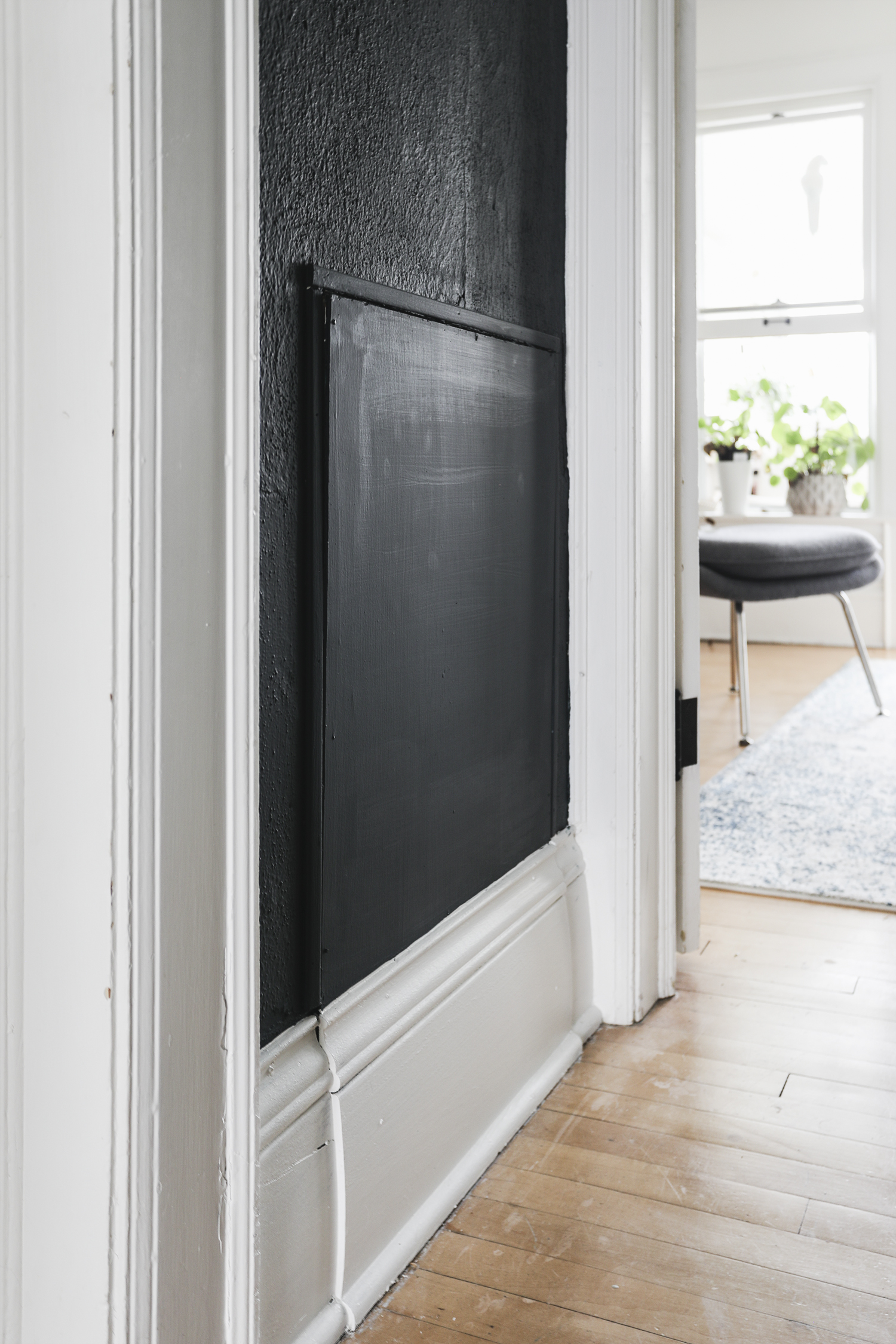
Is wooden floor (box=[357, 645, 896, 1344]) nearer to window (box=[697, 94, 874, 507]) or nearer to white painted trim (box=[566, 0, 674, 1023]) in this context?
white painted trim (box=[566, 0, 674, 1023])

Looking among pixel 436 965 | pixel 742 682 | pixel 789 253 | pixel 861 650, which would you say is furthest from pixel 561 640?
pixel 789 253

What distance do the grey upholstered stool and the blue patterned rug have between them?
238mm

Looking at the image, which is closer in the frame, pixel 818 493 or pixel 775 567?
pixel 775 567

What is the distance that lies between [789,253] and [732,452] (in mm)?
1035

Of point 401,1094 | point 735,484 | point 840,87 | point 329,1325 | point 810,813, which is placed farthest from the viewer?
point 735,484

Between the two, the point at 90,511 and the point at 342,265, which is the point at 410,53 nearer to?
the point at 342,265

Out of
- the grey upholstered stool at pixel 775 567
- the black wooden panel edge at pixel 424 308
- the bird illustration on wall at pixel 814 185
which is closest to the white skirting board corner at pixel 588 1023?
the black wooden panel edge at pixel 424 308

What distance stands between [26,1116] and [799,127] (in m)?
5.72

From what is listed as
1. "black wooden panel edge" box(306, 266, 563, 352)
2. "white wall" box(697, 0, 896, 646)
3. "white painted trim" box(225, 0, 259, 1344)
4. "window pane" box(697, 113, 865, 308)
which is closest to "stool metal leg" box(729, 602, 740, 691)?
"white wall" box(697, 0, 896, 646)

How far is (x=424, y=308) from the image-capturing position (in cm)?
116

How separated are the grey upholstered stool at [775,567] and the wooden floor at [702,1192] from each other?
1.62 m

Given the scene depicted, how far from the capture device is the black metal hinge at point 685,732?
1.76m

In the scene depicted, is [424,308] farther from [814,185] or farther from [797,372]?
[814,185]

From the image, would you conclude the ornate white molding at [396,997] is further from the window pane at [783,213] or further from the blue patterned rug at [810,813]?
the window pane at [783,213]
